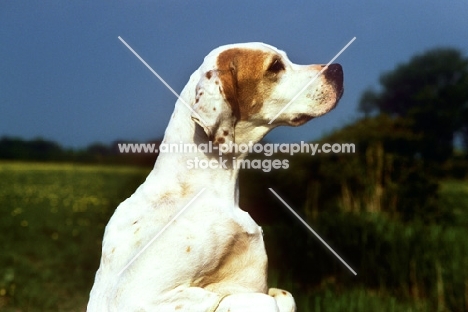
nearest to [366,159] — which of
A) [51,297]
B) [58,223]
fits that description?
[51,297]

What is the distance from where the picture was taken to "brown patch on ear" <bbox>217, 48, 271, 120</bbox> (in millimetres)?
2104

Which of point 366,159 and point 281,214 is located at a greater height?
point 366,159

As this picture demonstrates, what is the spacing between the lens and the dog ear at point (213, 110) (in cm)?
199

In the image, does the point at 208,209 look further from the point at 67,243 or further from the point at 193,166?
the point at 67,243

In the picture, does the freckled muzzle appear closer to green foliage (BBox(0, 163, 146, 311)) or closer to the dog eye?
the dog eye

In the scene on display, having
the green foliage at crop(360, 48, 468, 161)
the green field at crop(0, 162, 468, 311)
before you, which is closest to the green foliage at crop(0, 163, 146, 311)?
the green field at crop(0, 162, 468, 311)

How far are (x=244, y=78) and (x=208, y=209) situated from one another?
0.47 meters

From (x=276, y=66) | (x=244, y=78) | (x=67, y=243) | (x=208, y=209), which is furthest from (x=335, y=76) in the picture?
(x=67, y=243)

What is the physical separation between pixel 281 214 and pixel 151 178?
368 cm

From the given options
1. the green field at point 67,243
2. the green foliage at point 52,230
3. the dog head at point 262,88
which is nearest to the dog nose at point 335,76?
the dog head at point 262,88

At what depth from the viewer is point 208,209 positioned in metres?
2.02

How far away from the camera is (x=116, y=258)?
2.04 metres

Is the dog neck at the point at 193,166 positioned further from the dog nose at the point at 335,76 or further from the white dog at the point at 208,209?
the dog nose at the point at 335,76

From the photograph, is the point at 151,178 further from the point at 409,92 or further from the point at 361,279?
the point at 409,92
